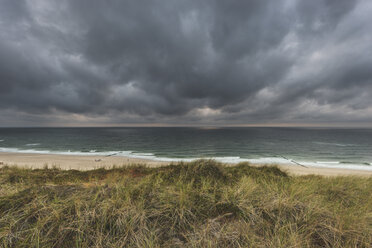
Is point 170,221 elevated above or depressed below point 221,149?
above

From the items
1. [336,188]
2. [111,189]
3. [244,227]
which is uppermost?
[111,189]

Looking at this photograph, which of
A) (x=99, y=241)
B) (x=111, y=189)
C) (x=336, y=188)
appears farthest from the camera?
(x=336, y=188)

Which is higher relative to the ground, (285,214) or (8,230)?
(8,230)

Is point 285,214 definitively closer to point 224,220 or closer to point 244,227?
point 244,227

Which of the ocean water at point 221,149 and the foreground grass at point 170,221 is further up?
the foreground grass at point 170,221

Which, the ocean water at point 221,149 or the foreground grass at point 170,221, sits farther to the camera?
the ocean water at point 221,149

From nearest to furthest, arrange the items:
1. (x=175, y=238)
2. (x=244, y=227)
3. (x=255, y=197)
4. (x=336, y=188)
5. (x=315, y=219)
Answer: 1. (x=175, y=238)
2. (x=244, y=227)
3. (x=315, y=219)
4. (x=255, y=197)
5. (x=336, y=188)

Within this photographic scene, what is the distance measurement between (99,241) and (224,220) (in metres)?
2.29

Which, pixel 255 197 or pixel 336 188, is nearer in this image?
pixel 255 197

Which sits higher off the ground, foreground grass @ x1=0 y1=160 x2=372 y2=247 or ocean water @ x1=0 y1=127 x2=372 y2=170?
foreground grass @ x1=0 y1=160 x2=372 y2=247

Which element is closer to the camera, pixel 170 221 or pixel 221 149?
pixel 170 221

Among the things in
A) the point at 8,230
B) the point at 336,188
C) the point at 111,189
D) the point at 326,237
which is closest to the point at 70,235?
the point at 8,230

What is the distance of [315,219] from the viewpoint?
267 centimetres

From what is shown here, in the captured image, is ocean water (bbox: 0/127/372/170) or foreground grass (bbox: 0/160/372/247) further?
ocean water (bbox: 0/127/372/170)
